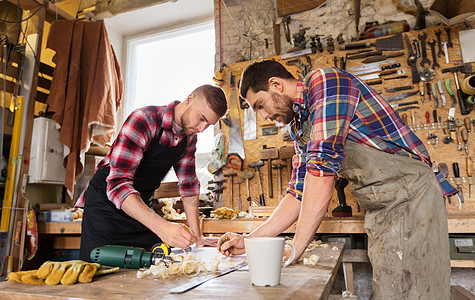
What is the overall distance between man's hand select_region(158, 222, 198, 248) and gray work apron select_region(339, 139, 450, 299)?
76 centimetres

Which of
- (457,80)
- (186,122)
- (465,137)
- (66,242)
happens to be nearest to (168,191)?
(66,242)

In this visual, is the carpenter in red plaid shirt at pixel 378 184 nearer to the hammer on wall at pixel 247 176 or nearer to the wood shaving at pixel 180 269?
the wood shaving at pixel 180 269

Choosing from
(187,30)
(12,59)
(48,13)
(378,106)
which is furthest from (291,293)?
(187,30)

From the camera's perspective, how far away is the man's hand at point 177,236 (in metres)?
1.40

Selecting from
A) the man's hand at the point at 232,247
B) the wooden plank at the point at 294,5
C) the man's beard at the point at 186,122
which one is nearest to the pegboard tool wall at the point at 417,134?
the wooden plank at the point at 294,5

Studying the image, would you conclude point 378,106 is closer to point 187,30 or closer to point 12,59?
point 12,59

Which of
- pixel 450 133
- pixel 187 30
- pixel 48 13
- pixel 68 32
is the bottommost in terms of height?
pixel 450 133

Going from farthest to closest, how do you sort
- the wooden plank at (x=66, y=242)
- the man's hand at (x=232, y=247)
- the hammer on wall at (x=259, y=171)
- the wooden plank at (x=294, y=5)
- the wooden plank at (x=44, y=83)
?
the wooden plank at (x=294, y=5) < the wooden plank at (x=44, y=83) < the hammer on wall at (x=259, y=171) < the wooden plank at (x=66, y=242) < the man's hand at (x=232, y=247)

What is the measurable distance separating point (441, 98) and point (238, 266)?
280 centimetres

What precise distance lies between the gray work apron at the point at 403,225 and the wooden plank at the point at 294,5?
2.86 metres

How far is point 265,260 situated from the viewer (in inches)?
32.4

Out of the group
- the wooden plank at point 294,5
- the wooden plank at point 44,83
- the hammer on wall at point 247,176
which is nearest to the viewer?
the hammer on wall at point 247,176

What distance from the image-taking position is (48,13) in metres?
3.72

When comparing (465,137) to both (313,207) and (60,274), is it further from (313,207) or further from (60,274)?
(60,274)
